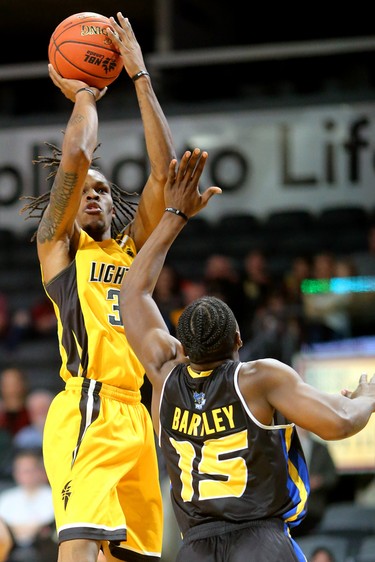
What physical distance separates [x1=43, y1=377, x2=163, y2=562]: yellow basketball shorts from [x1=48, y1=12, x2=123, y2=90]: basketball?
1372mm

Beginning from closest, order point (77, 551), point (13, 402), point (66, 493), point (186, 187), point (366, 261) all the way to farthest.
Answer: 1. point (186, 187)
2. point (77, 551)
3. point (66, 493)
4. point (13, 402)
5. point (366, 261)

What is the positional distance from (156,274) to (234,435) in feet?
2.35

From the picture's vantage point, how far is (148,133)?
14.4 ft

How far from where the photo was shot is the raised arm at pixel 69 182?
14.3ft

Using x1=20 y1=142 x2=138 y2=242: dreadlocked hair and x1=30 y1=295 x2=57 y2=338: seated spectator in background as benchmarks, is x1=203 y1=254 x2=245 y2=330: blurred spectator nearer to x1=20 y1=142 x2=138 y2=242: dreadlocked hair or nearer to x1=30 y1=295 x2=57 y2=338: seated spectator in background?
x1=30 y1=295 x2=57 y2=338: seated spectator in background

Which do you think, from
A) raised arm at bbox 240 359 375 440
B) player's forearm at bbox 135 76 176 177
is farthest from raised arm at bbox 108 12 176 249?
raised arm at bbox 240 359 375 440

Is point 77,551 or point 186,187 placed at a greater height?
point 186,187

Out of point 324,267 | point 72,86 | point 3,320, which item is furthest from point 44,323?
point 72,86

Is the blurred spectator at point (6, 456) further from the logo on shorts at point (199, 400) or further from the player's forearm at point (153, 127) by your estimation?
the logo on shorts at point (199, 400)

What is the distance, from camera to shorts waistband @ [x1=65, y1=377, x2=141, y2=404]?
437cm

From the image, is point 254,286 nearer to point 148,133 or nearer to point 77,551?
point 148,133

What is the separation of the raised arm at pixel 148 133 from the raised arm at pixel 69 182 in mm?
225

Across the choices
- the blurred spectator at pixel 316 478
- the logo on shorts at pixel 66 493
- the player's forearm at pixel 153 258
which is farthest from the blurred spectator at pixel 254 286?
the player's forearm at pixel 153 258

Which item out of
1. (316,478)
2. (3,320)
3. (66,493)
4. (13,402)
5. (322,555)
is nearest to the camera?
(66,493)
